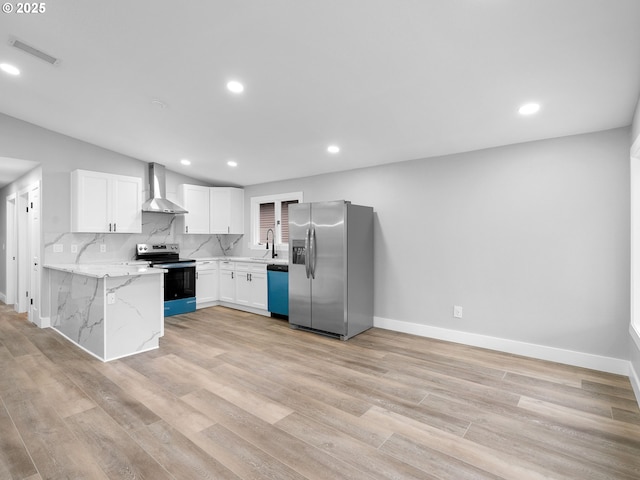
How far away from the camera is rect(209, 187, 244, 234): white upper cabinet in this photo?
625cm

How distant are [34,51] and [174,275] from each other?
334 cm

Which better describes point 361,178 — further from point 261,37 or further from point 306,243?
point 261,37

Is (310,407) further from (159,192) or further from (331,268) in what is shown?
(159,192)

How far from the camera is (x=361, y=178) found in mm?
4852

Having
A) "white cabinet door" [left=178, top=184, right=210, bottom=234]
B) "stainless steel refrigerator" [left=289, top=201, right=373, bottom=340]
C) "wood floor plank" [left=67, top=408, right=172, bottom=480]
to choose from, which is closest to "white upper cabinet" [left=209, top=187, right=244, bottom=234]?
"white cabinet door" [left=178, top=184, right=210, bottom=234]

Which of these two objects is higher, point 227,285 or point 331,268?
point 331,268

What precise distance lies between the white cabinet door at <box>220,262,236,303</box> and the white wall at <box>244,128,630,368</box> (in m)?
2.62

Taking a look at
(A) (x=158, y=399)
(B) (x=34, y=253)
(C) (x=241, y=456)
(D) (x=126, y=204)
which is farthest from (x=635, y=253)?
(B) (x=34, y=253)

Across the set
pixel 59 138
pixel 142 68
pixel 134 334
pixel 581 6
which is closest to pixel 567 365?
pixel 581 6

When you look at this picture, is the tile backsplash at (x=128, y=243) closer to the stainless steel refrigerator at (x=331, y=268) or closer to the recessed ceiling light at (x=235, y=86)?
the stainless steel refrigerator at (x=331, y=268)

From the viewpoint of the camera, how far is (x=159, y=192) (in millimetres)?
5645

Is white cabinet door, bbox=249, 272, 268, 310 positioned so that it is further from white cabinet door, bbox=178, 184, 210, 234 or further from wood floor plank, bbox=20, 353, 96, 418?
wood floor plank, bbox=20, 353, 96, 418

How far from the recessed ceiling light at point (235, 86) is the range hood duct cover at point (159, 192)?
2.96 meters

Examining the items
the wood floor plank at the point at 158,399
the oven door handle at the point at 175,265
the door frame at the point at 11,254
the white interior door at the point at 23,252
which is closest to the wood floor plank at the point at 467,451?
the wood floor plank at the point at 158,399
